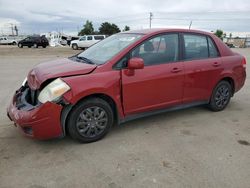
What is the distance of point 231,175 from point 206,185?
1.28 feet

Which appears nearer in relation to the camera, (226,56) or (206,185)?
(206,185)

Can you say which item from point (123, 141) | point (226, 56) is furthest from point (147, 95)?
point (226, 56)

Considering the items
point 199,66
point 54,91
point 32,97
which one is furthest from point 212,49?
point 32,97

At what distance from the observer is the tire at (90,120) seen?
3490 mm

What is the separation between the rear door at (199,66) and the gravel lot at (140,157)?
55 centimetres

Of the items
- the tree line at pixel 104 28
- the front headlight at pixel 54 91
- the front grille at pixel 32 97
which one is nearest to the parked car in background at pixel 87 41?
the front grille at pixel 32 97

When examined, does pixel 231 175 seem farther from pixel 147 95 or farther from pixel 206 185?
pixel 147 95

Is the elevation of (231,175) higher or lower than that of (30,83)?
lower

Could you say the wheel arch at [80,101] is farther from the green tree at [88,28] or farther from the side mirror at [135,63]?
the green tree at [88,28]

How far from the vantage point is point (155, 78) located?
401 centimetres

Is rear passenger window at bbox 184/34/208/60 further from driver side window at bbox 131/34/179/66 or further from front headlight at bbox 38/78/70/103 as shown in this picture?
front headlight at bbox 38/78/70/103

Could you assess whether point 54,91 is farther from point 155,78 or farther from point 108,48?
point 155,78

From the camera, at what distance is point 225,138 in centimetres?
387

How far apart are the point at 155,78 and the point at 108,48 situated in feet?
3.13
